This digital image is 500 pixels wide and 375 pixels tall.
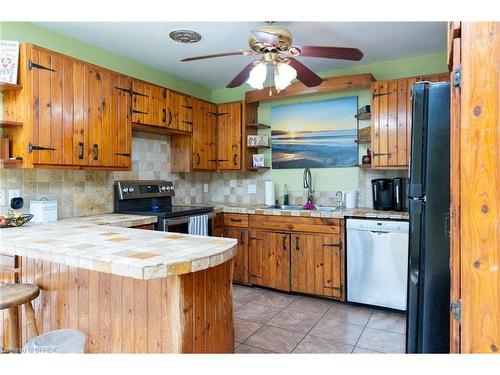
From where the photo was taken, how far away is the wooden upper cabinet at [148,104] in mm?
3109

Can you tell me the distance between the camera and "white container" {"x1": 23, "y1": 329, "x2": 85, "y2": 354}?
154 centimetres

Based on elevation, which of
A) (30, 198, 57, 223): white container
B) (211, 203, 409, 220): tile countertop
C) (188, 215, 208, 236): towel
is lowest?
(188, 215, 208, 236): towel

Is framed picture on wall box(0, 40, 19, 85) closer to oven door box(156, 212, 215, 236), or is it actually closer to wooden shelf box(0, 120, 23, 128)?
wooden shelf box(0, 120, 23, 128)

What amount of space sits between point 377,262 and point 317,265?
570 mm

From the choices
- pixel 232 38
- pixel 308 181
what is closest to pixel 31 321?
pixel 232 38

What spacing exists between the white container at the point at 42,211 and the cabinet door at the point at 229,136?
2.00 metres

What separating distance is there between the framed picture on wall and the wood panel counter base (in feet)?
4.28

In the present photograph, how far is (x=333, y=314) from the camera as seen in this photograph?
296 centimetres

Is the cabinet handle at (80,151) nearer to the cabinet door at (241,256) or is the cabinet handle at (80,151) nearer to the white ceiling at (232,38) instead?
the white ceiling at (232,38)

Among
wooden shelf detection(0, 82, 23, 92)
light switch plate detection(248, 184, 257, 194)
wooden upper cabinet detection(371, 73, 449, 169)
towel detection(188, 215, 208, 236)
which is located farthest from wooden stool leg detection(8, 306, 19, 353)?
wooden upper cabinet detection(371, 73, 449, 169)

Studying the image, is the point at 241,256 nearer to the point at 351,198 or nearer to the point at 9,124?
the point at 351,198
